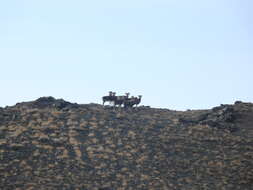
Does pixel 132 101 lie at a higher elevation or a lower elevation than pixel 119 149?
higher

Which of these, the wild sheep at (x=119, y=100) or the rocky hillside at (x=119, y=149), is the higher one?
the wild sheep at (x=119, y=100)

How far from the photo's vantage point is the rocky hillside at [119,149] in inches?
1444

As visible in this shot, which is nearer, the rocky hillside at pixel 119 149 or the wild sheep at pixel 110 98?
the rocky hillside at pixel 119 149

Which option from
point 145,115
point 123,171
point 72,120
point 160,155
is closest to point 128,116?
point 145,115

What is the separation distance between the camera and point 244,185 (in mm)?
38062

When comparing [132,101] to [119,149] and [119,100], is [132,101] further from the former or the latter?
[119,149]

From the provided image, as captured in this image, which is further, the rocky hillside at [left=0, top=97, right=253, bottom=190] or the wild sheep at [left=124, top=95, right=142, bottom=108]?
the wild sheep at [left=124, top=95, right=142, bottom=108]

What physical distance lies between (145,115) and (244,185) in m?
16.2

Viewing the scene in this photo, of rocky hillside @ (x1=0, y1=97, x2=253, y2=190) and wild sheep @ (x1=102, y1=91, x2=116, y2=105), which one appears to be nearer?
rocky hillside @ (x1=0, y1=97, x2=253, y2=190)

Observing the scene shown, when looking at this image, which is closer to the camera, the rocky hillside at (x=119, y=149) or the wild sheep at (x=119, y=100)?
the rocky hillside at (x=119, y=149)

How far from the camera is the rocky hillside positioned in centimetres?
3669

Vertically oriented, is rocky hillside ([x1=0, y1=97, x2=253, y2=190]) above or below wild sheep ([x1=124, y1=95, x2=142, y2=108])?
below

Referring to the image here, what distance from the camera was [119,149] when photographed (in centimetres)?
4188

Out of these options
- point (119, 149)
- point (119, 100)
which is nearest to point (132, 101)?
point (119, 100)
